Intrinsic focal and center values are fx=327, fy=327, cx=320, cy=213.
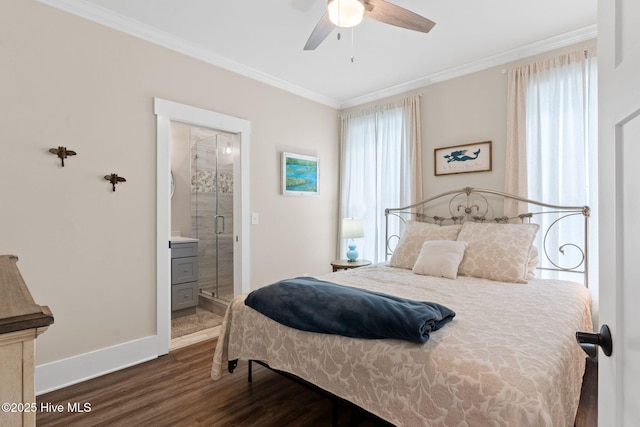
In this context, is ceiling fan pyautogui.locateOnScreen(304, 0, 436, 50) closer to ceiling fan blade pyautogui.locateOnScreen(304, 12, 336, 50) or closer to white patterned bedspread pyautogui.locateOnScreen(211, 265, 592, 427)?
ceiling fan blade pyautogui.locateOnScreen(304, 12, 336, 50)

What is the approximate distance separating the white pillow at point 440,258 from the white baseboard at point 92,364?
245 cm

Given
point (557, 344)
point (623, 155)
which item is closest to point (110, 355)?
point (557, 344)

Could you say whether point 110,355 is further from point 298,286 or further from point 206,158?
point 206,158

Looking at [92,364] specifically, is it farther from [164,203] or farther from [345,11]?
[345,11]

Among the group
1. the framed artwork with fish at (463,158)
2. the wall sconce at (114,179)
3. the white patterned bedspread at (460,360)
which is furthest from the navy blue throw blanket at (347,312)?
the framed artwork with fish at (463,158)

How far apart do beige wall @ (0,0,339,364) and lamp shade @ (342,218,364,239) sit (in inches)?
76.5

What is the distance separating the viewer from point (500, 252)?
2734mm

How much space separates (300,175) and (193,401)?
→ 2696mm

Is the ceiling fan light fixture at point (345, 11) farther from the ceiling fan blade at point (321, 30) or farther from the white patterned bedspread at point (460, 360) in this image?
the white patterned bedspread at point (460, 360)

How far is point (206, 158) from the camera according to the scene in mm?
4715

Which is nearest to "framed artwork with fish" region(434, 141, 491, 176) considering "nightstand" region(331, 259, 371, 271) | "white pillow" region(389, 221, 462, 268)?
"white pillow" region(389, 221, 462, 268)

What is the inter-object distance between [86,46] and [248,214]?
198 cm

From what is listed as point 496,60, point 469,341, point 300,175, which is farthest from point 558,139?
point 300,175

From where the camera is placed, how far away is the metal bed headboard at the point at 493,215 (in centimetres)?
284
